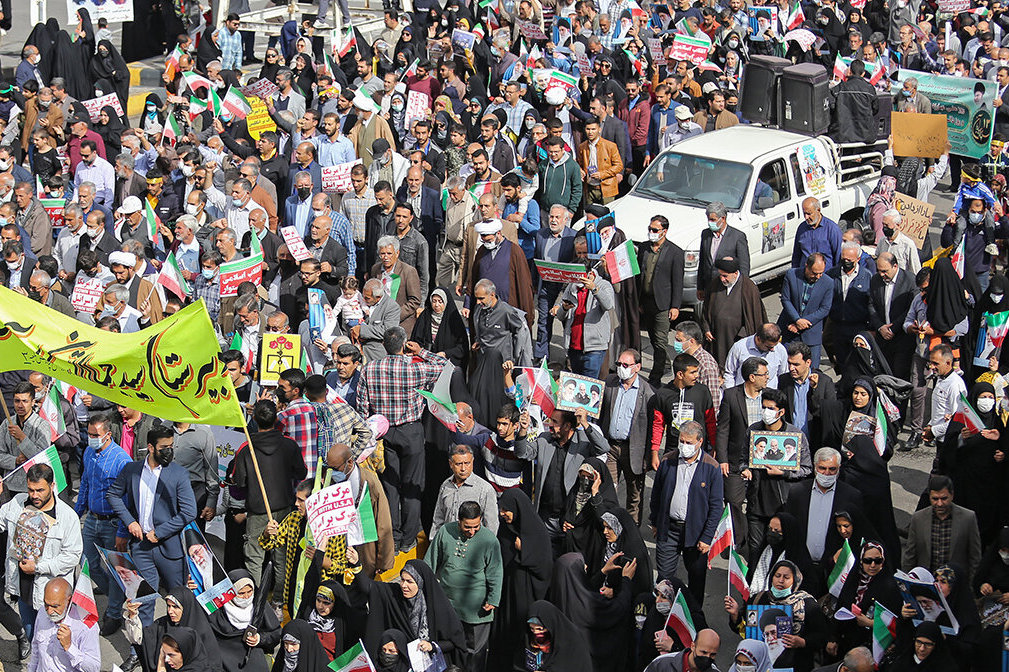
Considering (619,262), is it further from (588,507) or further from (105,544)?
(105,544)

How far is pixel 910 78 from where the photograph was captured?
20.5m

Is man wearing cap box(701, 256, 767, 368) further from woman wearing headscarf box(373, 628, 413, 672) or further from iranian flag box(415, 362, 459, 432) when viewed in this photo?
woman wearing headscarf box(373, 628, 413, 672)

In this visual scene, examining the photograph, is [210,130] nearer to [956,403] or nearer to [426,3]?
[426,3]

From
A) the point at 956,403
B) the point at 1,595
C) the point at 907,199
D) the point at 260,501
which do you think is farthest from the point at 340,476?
the point at 907,199

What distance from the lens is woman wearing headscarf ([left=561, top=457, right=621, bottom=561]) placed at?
975cm

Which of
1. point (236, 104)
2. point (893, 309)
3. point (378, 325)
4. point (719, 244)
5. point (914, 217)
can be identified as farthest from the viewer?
point (236, 104)

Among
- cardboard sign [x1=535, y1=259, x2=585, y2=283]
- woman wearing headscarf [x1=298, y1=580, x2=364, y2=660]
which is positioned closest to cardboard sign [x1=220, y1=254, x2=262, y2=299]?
cardboard sign [x1=535, y1=259, x2=585, y2=283]

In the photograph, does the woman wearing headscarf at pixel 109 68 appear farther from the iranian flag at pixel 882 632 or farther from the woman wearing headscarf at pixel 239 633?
the iranian flag at pixel 882 632

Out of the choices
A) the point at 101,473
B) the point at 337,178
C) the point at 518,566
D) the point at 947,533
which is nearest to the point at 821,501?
the point at 947,533

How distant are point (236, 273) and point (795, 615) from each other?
20.6 ft

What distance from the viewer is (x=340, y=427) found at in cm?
1077

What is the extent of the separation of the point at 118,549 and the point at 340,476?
6.00 ft

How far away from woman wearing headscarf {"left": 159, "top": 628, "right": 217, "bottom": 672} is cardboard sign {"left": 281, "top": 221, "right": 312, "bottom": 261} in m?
5.15

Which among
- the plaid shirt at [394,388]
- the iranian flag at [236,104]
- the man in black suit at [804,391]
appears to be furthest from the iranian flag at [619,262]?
the iranian flag at [236,104]
